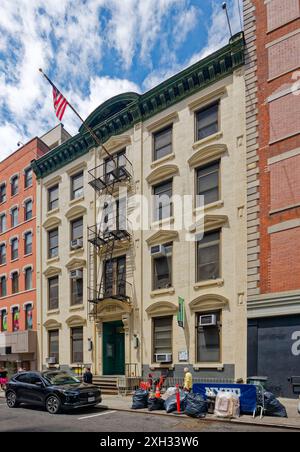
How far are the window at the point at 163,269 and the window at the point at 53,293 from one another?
8832 millimetres

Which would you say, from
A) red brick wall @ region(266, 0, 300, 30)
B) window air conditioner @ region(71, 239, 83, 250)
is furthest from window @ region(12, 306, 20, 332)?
red brick wall @ region(266, 0, 300, 30)

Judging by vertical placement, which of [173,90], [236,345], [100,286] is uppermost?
[173,90]

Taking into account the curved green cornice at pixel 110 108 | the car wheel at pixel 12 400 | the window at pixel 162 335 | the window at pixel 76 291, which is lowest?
the car wheel at pixel 12 400

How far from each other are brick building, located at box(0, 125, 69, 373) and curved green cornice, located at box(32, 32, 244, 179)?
260 cm

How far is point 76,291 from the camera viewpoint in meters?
25.6

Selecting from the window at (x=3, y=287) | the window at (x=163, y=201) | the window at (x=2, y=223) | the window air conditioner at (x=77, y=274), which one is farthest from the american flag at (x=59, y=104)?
the window at (x=3, y=287)

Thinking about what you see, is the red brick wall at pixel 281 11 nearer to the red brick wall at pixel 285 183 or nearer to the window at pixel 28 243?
the red brick wall at pixel 285 183

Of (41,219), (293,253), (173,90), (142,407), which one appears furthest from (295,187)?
(41,219)

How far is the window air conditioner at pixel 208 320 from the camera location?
17875mm

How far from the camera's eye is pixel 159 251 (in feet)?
Answer: 67.0

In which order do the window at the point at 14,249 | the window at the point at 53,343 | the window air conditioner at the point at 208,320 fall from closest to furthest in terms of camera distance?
1. the window air conditioner at the point at 208,320
2. the window at the point at 53,343
3. the window at the point at 14,249

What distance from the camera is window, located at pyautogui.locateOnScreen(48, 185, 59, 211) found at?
93.4ft

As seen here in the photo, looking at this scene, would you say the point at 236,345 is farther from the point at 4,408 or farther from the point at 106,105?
the point at 106,105

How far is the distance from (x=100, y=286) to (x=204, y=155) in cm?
937
